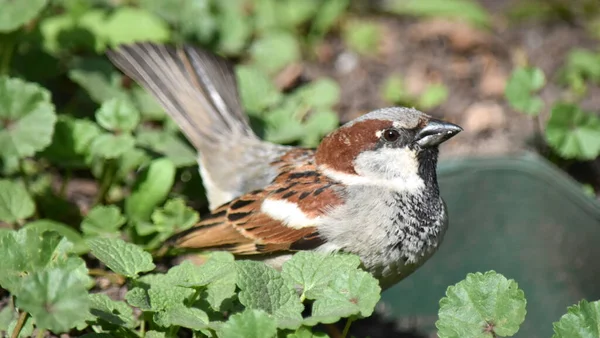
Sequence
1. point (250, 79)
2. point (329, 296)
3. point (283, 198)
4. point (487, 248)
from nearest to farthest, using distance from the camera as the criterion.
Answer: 1. point (329, 296)
2. point (283, 198)
3. point (487, 248)
4. point (250, 79)

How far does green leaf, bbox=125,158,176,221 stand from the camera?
11.4 ft

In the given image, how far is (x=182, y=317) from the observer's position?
2.43m

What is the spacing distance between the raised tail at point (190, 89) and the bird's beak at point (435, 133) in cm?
102

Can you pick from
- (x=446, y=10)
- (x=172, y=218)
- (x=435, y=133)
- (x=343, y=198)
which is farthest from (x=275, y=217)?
(x=446, y=10)

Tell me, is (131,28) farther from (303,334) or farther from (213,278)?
(303,334)

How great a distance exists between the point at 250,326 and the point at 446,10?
348cm

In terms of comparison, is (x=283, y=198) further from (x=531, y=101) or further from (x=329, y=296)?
(x=531, y=101)

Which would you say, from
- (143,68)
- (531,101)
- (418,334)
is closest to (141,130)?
(143,68)

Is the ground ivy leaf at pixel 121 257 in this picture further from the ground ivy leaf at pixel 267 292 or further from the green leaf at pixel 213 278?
the ground ivy leaf at pixel 267 292

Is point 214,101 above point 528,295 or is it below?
above

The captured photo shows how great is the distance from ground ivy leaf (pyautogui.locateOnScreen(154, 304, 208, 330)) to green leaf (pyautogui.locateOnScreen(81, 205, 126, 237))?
84 cm

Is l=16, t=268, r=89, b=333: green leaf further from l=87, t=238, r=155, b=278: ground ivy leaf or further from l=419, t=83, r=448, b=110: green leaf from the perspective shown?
l=419, t=83, r=448, b=110: green leaf

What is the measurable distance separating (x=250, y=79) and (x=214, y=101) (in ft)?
1.18

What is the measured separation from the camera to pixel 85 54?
433cm
